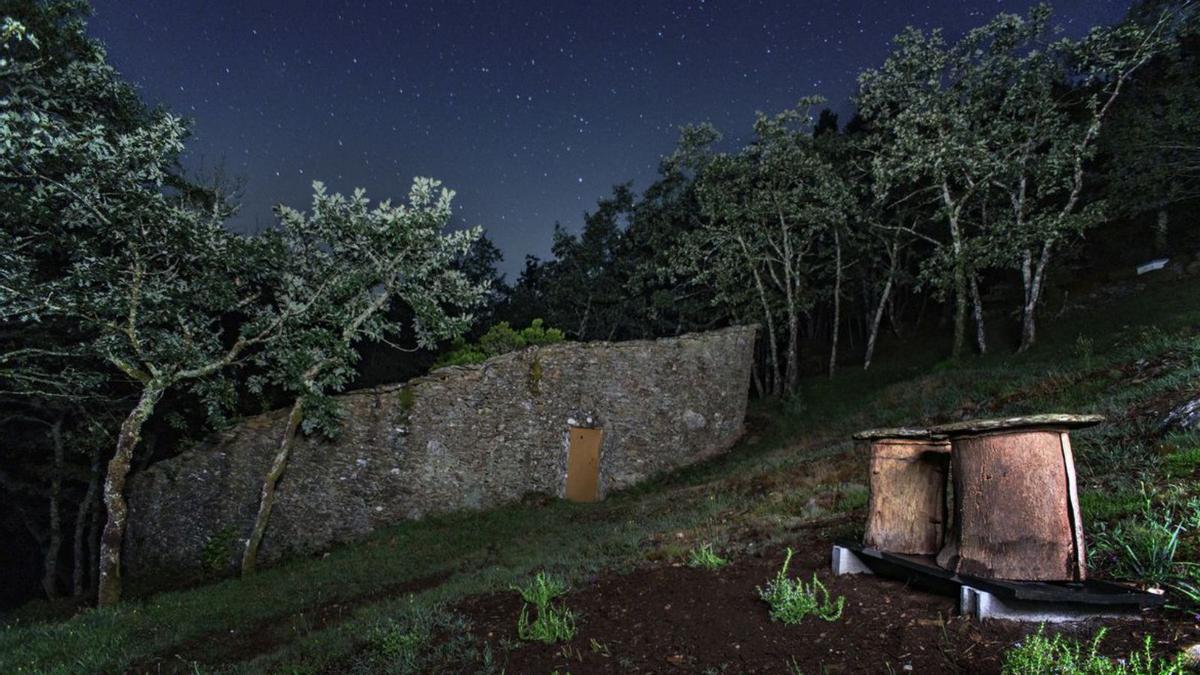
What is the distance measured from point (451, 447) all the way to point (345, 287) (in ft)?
19.5

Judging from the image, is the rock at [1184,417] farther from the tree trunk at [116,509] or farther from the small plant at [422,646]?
the tree trunk at [116,509]

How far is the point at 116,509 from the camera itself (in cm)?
1136

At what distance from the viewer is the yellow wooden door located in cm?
1827

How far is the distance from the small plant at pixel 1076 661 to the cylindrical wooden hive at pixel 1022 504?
907 millimetres

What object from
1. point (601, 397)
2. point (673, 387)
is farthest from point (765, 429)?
point (601, 397)

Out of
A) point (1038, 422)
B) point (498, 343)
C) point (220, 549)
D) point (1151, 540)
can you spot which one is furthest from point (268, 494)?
point (1151, 540)

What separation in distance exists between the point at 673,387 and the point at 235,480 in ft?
44.4

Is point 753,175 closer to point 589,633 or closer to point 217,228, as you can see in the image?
point 217,228

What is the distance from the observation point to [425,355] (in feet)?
109

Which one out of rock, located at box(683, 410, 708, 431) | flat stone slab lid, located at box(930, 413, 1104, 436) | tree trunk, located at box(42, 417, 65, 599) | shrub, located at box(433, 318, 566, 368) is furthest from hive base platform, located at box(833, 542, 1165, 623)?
tree trunk, located at box(42, 417, 65, 599)

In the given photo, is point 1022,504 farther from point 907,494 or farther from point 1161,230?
point 1161,230

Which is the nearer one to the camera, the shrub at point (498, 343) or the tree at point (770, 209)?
the shrub at point (498, 343)

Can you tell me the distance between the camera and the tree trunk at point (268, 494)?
13695mm

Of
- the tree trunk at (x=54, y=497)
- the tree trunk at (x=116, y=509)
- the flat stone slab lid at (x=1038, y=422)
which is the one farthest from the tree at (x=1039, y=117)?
the tree trunk at (x=54, y=497)
